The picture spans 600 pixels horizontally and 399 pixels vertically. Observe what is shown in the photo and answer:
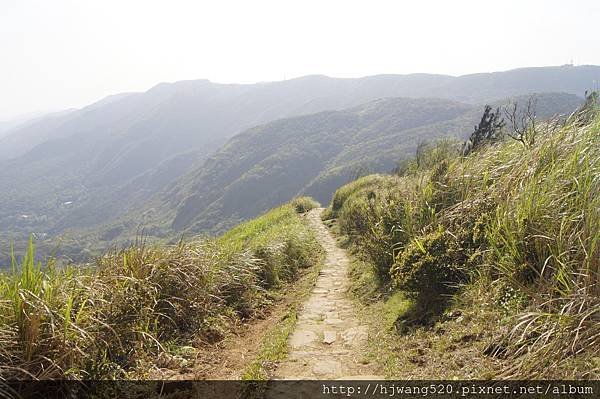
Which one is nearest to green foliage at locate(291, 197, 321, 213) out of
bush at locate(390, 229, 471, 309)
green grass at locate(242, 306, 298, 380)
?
green grass at locate(242, 306, 298, 380)

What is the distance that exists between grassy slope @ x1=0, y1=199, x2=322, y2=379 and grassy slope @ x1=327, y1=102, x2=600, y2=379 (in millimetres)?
2286

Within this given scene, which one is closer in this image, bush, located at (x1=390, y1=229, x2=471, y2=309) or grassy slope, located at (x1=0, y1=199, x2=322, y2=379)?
grassy slope, located at (x1=0, y1=199, x2=322, y2=379)

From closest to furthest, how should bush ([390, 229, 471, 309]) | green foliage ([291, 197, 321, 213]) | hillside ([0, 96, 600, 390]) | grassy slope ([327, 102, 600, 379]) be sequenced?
grassy slope ([327, 102, 600, 379])
hillside ([0, 96, 600, 390])
bush ([390, 229, 471, 309])
green foliage ([291, 197, 321, 213])

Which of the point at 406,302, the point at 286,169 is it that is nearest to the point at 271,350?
the point at 406,302

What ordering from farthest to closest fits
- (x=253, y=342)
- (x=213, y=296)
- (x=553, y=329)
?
(x=213, y=296) → (x=253, y=342) → (x=553, y=329)

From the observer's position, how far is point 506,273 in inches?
152

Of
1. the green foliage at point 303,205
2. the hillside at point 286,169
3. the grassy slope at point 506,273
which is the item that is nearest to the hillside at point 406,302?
the grassy slope at point 506,273

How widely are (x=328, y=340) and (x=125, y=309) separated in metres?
2.49

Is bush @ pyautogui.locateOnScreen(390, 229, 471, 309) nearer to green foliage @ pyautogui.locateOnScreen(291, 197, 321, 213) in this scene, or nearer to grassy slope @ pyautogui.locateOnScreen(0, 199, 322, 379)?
grassy slope @ pyautogui.locateOnScreen(0, 199, 322, 379)

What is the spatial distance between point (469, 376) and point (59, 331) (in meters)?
3.44

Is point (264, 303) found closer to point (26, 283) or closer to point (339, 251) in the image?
point (26, 283)

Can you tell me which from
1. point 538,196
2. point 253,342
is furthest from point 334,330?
point 538,196

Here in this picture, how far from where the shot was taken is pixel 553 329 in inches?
113

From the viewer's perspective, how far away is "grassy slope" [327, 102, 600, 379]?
2.95 meters
